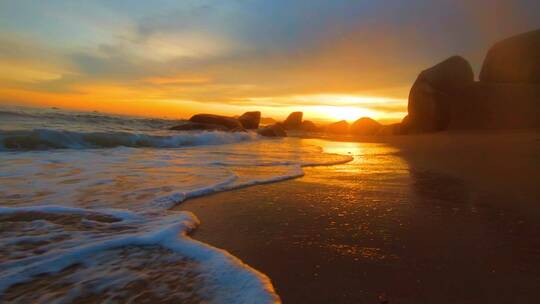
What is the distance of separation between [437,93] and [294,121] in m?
16.6

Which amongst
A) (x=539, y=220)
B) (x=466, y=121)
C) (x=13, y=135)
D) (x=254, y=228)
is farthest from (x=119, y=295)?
(x=466, y=121)

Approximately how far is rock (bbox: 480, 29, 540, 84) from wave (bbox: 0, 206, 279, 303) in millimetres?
18142

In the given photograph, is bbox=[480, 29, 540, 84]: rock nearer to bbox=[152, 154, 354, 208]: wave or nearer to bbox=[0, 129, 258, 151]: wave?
bbox=[0, 129, 258, 151]: wave

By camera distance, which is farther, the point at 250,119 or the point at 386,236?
the point at 250,119

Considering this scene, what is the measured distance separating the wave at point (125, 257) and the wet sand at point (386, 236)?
13cm

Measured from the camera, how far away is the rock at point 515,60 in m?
15.7

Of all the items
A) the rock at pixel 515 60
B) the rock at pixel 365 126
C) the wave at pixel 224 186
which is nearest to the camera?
the wave at pixel 224 186

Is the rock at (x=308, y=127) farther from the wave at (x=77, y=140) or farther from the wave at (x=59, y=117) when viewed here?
the wave at (x=77, y=140)

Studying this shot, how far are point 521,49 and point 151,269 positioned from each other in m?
19.3

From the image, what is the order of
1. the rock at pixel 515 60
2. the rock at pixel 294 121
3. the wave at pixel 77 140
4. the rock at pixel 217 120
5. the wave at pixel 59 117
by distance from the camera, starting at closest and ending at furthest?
the wave at pixel 77 140 → the rock at pixel 515 60 → the wave at pixel 59 117 → the rock at pixel 217 120 → the rock at pixel 294 121

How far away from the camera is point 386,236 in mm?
2562

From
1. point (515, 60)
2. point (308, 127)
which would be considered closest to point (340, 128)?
point (308, 127)

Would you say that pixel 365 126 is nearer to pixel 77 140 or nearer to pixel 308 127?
pixel 308 127

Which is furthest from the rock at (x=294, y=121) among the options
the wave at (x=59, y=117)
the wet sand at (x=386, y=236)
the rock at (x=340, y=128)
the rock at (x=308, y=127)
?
the wet sand at (x=386, y=236)
